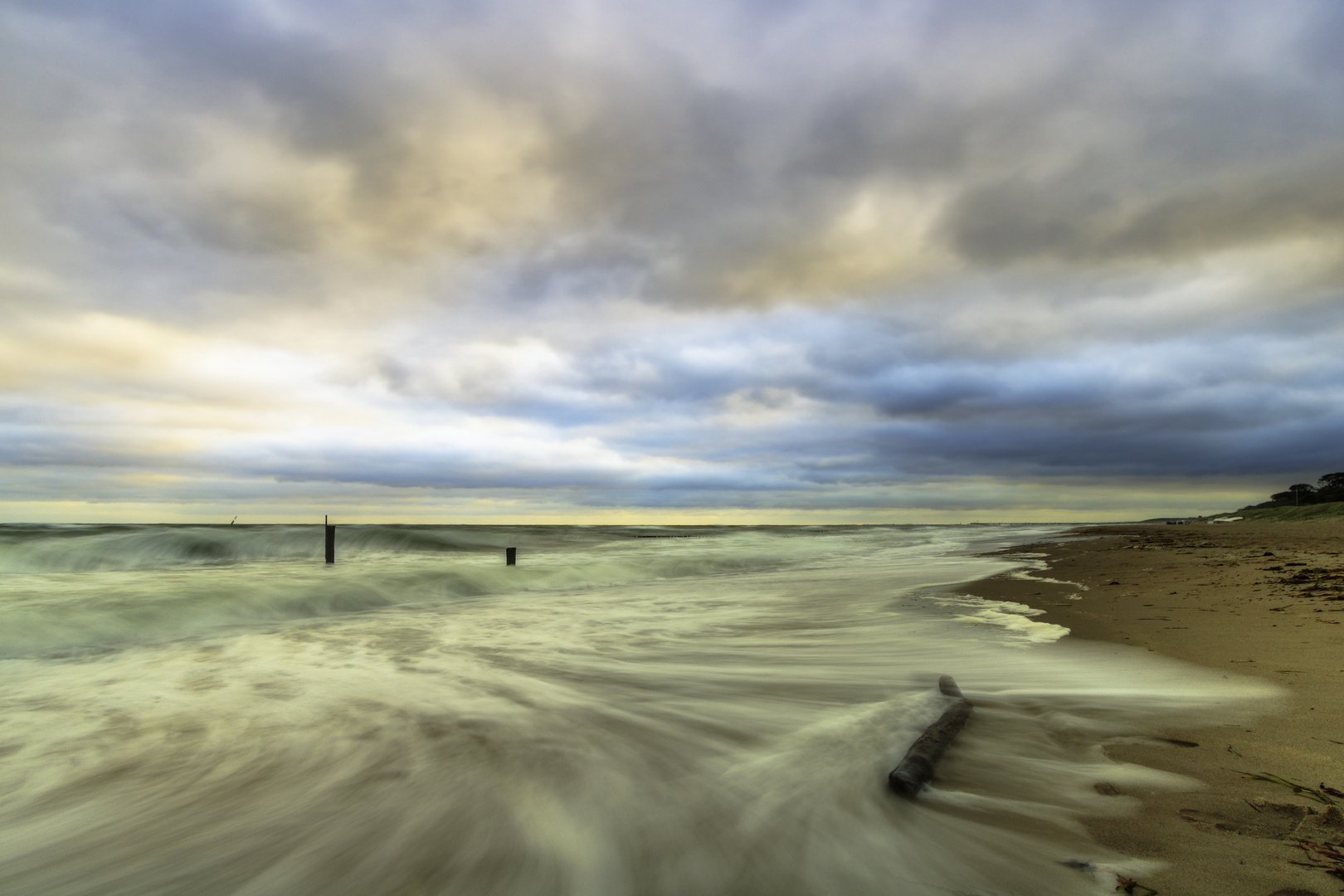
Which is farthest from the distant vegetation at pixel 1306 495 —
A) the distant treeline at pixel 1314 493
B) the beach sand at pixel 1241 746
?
the beach sand at pixel 1241 746

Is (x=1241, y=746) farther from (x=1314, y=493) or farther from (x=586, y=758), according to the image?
(x=1314, y=493)

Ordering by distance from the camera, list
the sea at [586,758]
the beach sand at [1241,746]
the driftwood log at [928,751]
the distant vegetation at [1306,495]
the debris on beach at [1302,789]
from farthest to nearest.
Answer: the distant vegetation at [1306,495] < the driftwood log at [928,751] < the sea at [586,758] < the debris on beach at [1302,789] < the beach sand at [1241,746]

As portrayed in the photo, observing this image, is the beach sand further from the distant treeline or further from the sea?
the distant treeline

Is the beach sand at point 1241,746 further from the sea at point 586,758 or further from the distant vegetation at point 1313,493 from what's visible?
the distant vegetation at point 1313,493

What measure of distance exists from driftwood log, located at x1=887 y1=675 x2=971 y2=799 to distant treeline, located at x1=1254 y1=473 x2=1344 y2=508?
11005 centimetres

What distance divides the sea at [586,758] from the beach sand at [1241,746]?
14cm

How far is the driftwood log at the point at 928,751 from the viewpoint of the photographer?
2725 mm

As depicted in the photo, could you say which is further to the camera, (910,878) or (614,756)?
(614,756)

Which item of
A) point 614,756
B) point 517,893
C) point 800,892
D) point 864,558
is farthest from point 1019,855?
point 864,558

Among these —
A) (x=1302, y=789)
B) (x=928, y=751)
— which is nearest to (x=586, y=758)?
(x=928, y=751)

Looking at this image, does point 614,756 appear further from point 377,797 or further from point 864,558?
point 864,558

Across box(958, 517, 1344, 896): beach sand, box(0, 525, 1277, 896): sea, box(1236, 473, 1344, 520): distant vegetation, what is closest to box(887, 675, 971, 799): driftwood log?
box(0, 525, 1277, 896): sea

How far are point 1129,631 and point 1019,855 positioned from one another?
4945 millimetres

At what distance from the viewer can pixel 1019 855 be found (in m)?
2.19
